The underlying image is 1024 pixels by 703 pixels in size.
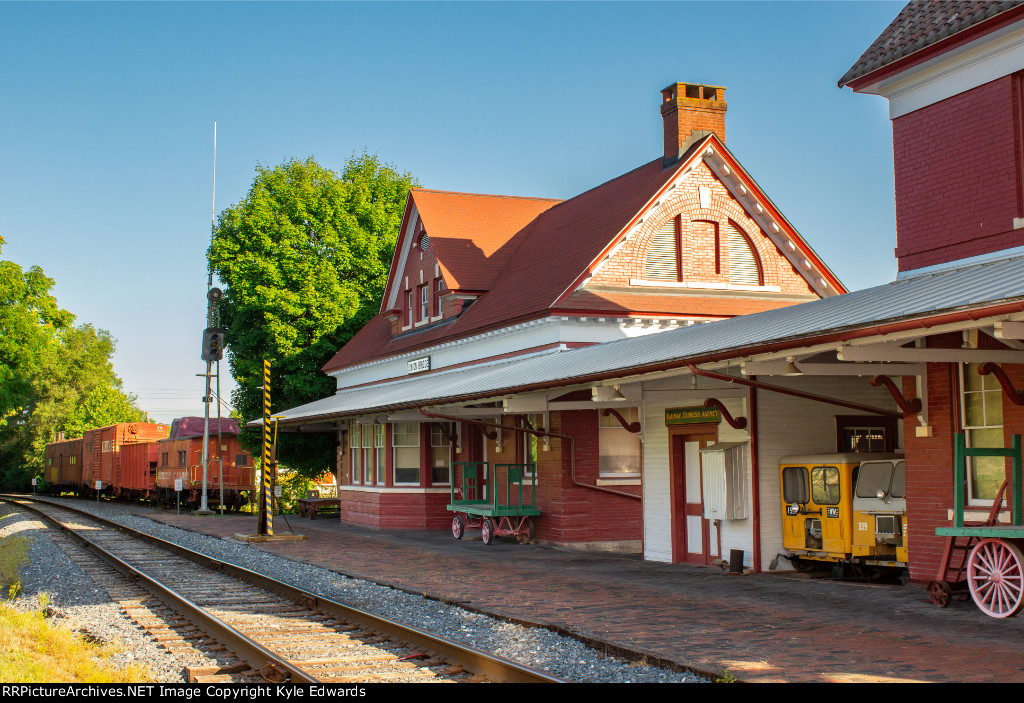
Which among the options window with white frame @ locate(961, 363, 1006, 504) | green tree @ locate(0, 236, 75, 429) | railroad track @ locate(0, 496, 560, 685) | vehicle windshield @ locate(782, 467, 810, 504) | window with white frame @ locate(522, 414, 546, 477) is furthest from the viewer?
green tree @ locate(0, 236, 75, 429)

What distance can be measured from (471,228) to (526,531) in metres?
11.1

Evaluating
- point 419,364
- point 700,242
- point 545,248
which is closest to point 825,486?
point 700,242

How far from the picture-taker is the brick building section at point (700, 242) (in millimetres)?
23609

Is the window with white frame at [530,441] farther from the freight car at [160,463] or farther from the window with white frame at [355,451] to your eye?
the freight car at [160,463]

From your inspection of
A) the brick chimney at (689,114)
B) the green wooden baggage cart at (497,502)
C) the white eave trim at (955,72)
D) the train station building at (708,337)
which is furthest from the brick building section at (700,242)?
the white eave trim at (955,72)

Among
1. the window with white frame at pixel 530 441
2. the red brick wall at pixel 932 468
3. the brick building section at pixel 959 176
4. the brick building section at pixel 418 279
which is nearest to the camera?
the red brick wall at pixel 932 468

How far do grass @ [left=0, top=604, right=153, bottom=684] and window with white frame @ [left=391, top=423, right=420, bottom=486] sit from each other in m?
16.4

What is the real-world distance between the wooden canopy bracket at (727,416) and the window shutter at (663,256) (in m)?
8.63

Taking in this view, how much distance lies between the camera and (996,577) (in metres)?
10.2

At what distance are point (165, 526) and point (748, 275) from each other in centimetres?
1708

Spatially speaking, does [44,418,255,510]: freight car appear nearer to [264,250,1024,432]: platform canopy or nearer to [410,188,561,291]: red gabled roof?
[410,188,561,291]: red gabled roof

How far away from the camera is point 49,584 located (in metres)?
14.9

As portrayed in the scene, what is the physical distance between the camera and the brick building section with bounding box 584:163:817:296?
2361 cm

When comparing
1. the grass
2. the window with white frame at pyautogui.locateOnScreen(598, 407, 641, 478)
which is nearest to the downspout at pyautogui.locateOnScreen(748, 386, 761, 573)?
the window with white frame at pyautogui.locateOnScreen(598, 407, 641, 478)
